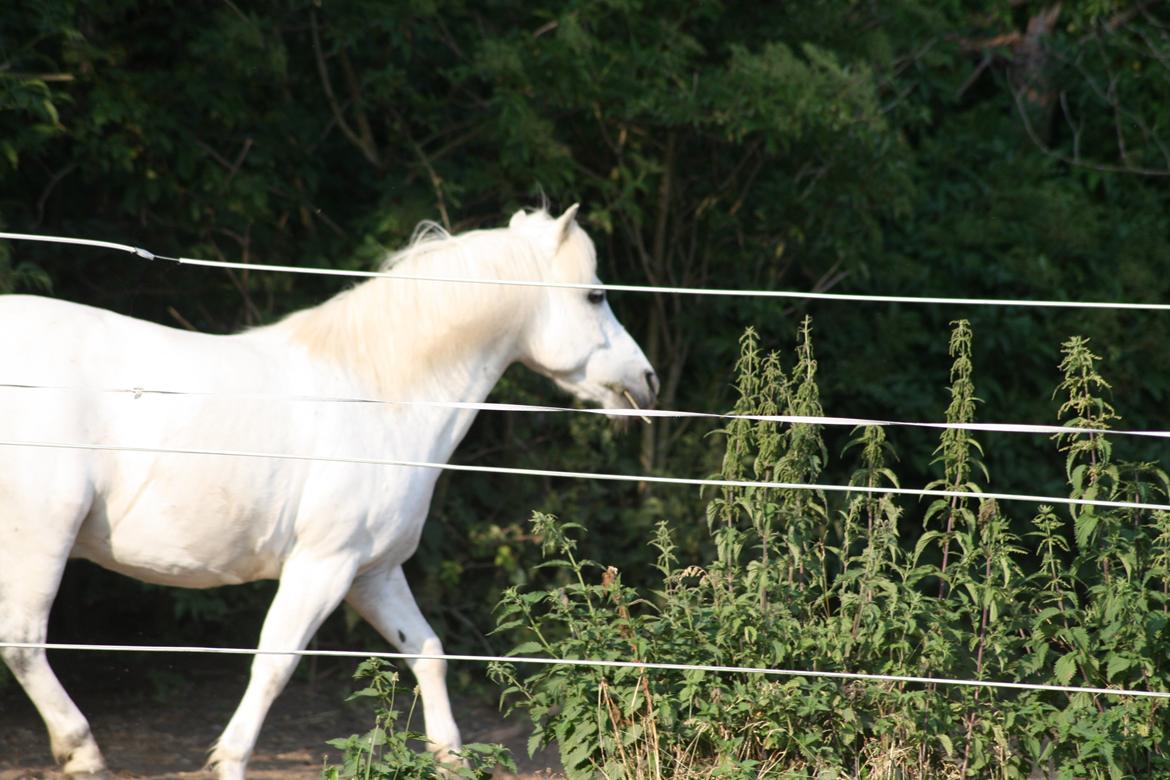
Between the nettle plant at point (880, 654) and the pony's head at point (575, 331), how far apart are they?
0.98m

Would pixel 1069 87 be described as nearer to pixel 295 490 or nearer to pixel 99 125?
pixel 99 125

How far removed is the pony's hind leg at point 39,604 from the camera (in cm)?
411

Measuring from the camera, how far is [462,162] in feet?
24.5

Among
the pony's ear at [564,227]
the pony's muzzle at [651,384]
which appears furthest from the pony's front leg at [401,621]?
the pony's ear at [564,227]

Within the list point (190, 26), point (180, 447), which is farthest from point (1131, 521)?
point (190, 26)

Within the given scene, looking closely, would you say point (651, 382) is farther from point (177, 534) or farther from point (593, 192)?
point (593, 192)

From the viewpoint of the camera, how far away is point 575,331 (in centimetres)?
490

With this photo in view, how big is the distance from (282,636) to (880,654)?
1742 millimetres

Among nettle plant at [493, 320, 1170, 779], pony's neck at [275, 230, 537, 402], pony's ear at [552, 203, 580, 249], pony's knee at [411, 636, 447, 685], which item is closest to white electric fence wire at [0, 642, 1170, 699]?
nettle plant at [493, 320, 1170, 779]

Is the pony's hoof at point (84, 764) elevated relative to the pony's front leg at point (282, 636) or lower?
lower

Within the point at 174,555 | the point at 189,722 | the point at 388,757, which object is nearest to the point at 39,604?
the point at 174,555

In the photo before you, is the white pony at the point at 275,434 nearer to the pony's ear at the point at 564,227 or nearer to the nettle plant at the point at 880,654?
the pony's ear at the point at 564,227

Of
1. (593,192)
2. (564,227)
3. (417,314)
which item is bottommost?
(417,314)

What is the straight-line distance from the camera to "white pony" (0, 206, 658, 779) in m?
4.14
